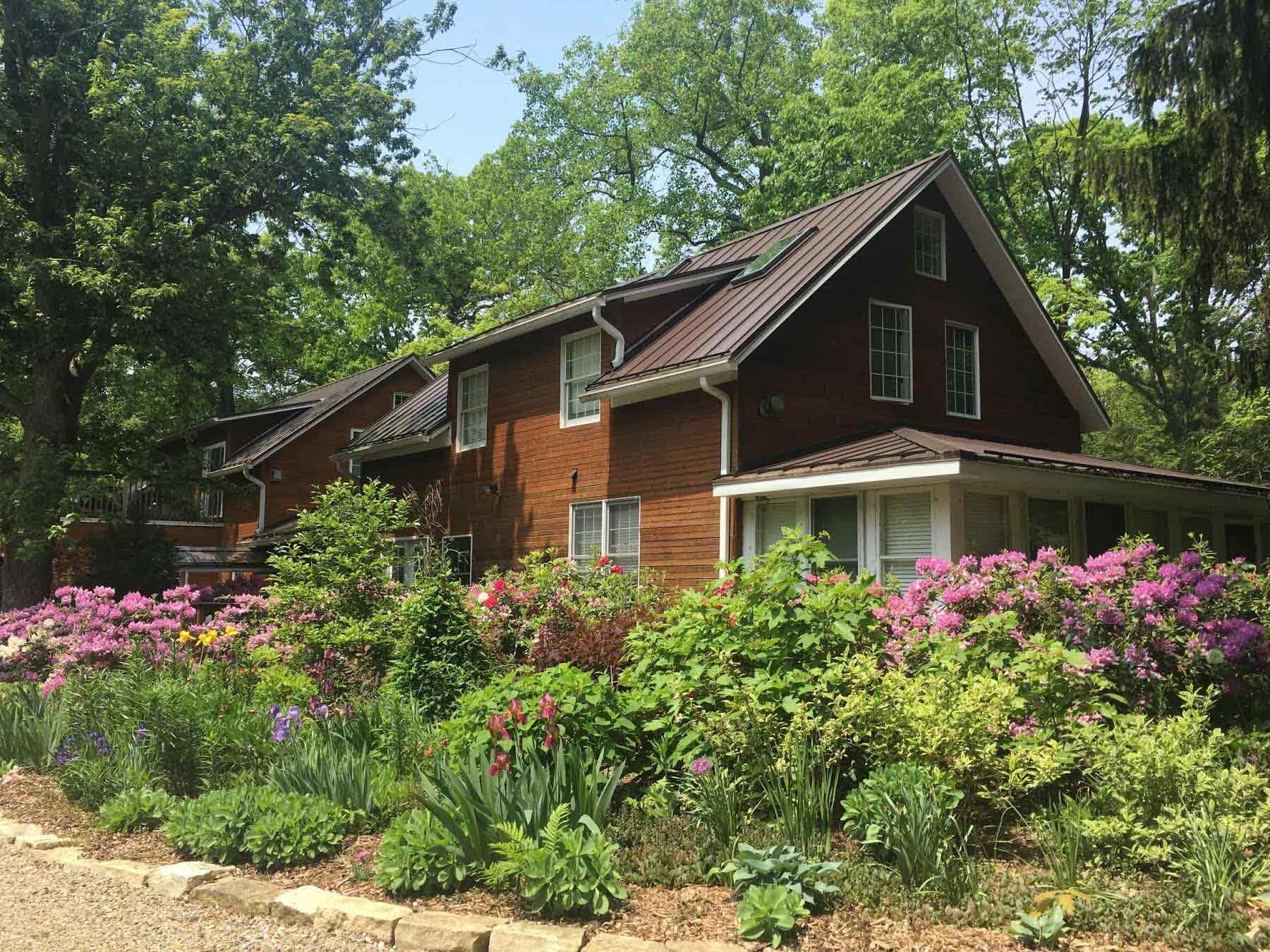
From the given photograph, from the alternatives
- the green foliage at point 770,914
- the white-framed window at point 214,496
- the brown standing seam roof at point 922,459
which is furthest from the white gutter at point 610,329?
the white-framed window at point 214,496

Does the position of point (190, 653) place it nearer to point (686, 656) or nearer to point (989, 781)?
point (686, 656)

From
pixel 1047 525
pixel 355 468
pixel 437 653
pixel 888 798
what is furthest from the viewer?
pixel 355 468

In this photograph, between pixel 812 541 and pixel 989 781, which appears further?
pixel 812 541

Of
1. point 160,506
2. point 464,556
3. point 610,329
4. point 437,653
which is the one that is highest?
point 610,329

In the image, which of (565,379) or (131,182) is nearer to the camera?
(565,379)

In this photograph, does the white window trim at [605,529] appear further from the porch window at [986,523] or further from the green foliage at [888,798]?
the green foliage at [888,798]

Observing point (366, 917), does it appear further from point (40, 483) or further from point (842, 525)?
point (40, 483)

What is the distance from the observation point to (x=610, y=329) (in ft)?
46.7

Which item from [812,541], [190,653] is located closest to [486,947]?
[812,541]

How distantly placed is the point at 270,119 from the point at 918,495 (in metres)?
15.7

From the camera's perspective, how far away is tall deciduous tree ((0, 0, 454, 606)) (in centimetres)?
1734

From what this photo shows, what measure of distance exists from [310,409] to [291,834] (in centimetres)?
2586

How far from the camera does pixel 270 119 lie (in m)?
20.0

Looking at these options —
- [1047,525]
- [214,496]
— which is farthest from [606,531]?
[214,496]
